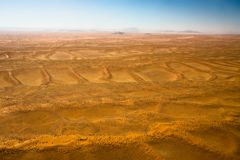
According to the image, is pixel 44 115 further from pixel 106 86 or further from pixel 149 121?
pixel 106 86

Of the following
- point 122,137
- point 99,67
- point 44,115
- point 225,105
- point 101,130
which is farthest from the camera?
point 99,67

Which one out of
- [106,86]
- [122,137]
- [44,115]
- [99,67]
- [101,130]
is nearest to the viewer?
[122,137]

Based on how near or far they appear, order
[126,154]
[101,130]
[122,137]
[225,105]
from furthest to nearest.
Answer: [225,105] < [101,130] < [122,137] < [126,154]

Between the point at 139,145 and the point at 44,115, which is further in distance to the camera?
the point at 44,115

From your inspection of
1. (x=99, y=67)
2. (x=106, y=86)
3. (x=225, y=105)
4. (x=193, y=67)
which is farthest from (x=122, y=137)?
(x=193, y=67)

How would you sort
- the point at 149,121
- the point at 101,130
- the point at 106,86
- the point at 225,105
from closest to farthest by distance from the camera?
the point at 101,130 < the point at 149,121 < the point at 225,105 < the point at 106,86

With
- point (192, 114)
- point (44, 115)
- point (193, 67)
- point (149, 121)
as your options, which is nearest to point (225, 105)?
point (192, 114)

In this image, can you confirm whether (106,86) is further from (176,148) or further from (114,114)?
(176,148)

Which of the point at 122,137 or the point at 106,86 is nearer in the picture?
the point at 122,137
